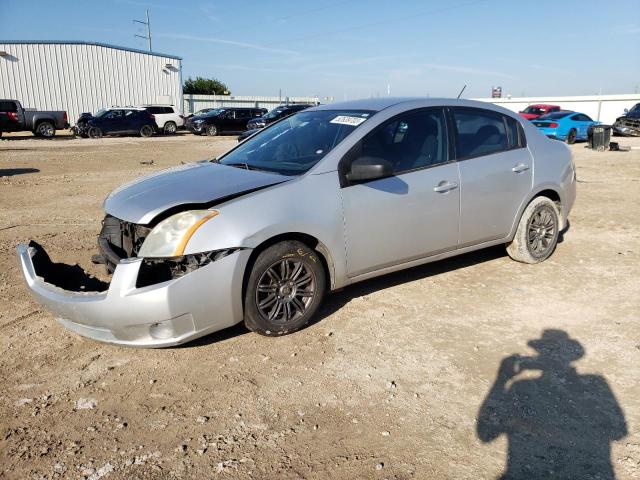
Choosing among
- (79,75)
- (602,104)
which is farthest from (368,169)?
(602,104)

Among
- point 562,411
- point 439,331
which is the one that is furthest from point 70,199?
point 562,411

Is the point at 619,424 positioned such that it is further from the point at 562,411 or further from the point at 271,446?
the point at 271,446

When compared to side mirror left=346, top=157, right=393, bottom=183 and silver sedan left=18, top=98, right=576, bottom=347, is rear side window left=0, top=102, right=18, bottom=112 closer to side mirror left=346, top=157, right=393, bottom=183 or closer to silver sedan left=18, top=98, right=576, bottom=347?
silver sedan left=18, top=98, right=576, bottom=347

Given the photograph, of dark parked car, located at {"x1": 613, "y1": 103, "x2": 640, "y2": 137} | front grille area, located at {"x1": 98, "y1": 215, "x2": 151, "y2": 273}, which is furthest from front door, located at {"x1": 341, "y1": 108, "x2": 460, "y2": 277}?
dark parked car, located at {"x1": 613, "y1": 103, "x2": 640, "y2": 137}

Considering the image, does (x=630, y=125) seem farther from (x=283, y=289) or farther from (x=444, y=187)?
(x=283, y=289)

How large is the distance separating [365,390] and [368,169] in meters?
1.58

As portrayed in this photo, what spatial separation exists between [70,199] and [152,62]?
33830mm

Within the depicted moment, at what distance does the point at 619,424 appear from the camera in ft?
9.45

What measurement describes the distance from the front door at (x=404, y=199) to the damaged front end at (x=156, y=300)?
102cm

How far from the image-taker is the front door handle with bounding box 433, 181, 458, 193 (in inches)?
177

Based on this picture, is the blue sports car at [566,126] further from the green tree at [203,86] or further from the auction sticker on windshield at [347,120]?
the green tree at [203,86]

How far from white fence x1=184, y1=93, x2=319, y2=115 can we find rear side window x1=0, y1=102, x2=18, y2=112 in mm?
20431

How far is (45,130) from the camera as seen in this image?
87.1 ft

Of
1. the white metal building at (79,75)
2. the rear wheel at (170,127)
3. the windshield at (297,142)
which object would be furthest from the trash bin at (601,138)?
the white metal building at (79,75)
